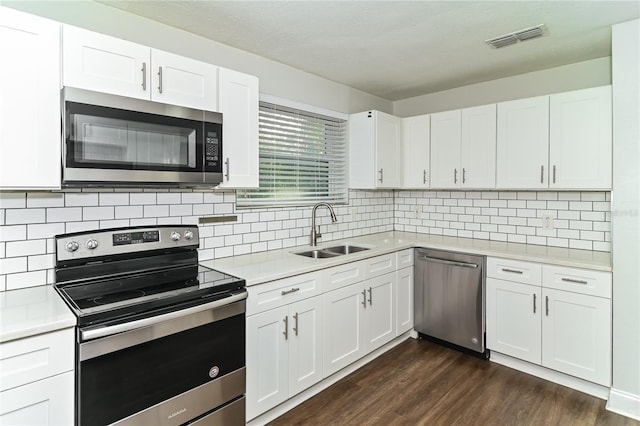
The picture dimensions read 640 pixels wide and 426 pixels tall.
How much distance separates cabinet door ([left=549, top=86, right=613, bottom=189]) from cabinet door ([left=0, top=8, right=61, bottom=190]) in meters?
3.28

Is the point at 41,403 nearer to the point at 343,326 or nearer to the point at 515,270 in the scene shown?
the point at 343,326

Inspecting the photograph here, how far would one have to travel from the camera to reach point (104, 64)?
173cm

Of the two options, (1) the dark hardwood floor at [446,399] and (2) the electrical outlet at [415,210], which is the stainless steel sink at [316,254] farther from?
(2) the electrical outlet at [415,210]

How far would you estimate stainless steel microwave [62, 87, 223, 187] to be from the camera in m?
1.62

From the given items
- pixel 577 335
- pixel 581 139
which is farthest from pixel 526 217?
pixel 577 335

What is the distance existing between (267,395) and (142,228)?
1.26 metres

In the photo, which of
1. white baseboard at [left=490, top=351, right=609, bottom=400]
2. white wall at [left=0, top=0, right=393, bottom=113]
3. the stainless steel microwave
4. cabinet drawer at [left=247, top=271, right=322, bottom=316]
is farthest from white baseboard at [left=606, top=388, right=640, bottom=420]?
white wall at [left=0, top=0, right=393, bottom=113]

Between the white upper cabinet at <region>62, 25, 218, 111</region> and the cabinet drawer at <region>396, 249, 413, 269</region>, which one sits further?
the cabinet drawer at <region>396, 249, 413, 269</region>

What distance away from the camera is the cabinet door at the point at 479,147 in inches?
125

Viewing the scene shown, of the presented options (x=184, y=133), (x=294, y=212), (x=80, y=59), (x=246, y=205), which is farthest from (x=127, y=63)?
(x=294, y=212)

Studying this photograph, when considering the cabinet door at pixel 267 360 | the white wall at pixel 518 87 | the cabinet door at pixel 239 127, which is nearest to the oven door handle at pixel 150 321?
the cabinet door at pixel 267 360

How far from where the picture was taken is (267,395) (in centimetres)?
216

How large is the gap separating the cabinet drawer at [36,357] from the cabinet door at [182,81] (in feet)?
4.03

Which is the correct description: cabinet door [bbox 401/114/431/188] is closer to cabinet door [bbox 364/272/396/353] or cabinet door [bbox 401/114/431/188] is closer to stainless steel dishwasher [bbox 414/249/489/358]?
stainless steel dishwasher [bbox 414/249/489/358]
